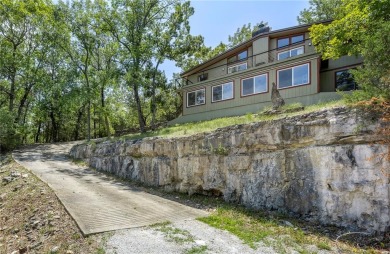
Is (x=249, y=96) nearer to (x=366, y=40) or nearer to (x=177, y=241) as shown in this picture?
(x=366, y=40)

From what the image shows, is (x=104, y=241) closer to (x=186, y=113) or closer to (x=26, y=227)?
(x=26, y=227)

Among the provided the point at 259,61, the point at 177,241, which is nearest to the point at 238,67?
the point at 259,61

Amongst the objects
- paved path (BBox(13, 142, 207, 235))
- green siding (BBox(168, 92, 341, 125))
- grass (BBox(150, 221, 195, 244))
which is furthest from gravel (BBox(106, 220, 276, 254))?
green siding (BBox(168, 92, 341, 125))

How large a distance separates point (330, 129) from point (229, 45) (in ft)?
93.2

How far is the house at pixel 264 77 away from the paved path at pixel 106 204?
9588 mm

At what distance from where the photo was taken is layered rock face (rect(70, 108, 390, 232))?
5.62m

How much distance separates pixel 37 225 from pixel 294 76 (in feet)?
47.0

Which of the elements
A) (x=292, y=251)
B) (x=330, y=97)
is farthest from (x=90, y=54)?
(x=292, y=251)

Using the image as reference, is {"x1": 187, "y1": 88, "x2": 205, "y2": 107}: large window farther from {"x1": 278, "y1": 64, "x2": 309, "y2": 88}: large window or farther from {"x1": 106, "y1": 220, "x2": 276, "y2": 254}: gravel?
{"x1": 106, "y1": 220, "x2": 276, "y2": 254}: gravel

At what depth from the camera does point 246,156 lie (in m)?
8.15

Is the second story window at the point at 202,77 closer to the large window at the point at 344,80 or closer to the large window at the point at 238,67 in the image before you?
the large window at the point at 238,67

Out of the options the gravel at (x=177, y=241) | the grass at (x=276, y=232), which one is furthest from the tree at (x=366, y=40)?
the gravel at (x=177, y=241)

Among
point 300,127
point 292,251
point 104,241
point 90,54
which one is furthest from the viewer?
point 90,54

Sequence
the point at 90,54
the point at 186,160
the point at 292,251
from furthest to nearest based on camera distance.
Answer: the point at 90,54, the point at 186,160, the point at 292,251
